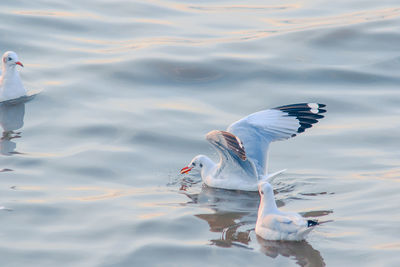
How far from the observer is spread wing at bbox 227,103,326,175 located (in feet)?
38.2

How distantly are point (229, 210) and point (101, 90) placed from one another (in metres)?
5.29

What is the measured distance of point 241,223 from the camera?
9.98 meters

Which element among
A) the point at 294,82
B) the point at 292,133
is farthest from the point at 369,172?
the point at 294,82

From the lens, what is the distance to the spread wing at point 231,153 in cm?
1081

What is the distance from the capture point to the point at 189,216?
1010 centimetres

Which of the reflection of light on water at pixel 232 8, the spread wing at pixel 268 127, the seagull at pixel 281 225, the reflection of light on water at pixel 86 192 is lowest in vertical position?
the seagull at pixel 281 225

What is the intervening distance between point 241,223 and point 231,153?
135 cm

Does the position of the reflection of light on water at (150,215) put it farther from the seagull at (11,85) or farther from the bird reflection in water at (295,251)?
the seagull at (11,85)

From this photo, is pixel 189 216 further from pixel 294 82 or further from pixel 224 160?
pixel 294 82

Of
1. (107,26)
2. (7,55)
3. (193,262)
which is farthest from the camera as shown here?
(107,26)

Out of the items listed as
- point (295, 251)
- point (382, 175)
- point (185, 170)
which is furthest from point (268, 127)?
point (295, 251)

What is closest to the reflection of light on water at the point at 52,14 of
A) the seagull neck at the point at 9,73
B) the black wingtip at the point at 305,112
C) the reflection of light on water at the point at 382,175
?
the seagull neck at the point at 9,73

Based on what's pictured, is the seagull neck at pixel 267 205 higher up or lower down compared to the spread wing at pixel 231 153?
lower down

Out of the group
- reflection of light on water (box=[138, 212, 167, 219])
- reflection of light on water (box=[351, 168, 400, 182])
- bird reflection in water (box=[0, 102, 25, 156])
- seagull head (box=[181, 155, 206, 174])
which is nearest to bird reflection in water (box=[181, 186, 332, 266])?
seagull head (box=[181, 155, 206, 174])
